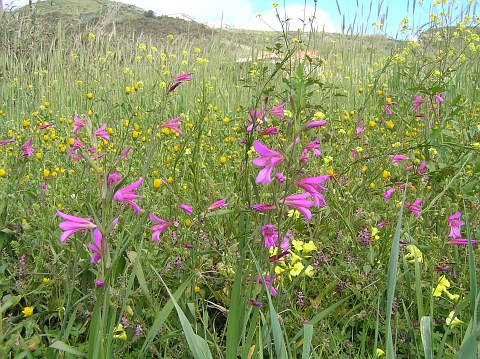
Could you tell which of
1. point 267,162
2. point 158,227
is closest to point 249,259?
point 158,227

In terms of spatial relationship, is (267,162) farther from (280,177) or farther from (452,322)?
(452,322)

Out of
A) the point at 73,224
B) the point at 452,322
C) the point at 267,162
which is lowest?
the point at 452,322

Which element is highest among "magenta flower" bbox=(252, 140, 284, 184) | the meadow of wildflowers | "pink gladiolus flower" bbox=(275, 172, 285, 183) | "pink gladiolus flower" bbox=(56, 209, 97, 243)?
"magenta flower" bbox=(252, 140, 284, 184)

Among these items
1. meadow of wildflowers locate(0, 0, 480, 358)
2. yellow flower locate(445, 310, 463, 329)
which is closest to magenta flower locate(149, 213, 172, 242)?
meadow of wildflowers locate(0, 0, 480, 358)

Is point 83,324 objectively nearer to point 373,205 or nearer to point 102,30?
point 373,205

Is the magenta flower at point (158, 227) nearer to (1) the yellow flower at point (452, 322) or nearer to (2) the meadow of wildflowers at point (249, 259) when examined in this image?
(2) the meadow of wildflowers at point (249, 259)

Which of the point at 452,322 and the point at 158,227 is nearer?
the point at 452,322

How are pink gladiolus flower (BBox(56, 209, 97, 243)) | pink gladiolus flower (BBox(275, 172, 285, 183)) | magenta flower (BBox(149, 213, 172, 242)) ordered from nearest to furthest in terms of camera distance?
pink gladiolus flower (BBox(56, 209, 97, 243))
pink gladiolus flower (BBox(275, 172, 285, 183))
magenta flower (BBox(149, 213, 172, 242))

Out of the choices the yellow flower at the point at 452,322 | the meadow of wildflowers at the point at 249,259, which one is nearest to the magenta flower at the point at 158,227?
the meadow of wildflowers at the point at 249,259

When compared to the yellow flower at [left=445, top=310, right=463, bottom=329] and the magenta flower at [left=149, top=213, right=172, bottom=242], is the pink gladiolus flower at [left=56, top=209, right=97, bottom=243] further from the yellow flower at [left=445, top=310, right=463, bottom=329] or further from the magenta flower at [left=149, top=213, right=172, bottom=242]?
the yellow flower at [left=445, top=310, right=463, bottom=329]

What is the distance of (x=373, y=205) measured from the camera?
189cm

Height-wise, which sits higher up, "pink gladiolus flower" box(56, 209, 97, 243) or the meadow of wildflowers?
"pink gladiolus flower" box(56, 209, 97, 243)

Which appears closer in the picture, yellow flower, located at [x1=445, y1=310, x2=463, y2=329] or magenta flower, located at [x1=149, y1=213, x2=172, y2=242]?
yellow flower, located at [x1=445, y1=310, x2=463, y2=329]

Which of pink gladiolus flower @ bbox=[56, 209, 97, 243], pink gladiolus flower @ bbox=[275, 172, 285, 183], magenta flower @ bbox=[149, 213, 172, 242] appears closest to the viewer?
pink gladiolus flower @ bbox=[56, 209, 97, 243]
